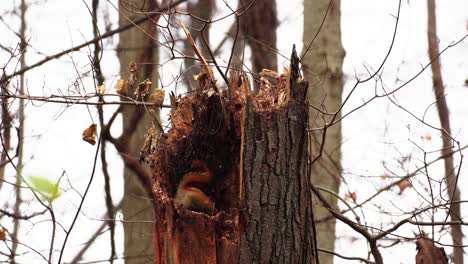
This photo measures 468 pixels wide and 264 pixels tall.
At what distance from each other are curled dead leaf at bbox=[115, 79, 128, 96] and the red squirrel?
1149 mm

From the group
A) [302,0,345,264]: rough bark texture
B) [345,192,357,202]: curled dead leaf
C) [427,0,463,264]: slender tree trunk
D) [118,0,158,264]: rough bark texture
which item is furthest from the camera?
[302,0,345,264]: rough bark texture

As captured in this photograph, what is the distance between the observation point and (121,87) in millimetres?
4234

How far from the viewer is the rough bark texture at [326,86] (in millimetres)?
6441

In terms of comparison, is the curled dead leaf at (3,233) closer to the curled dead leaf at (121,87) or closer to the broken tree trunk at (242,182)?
the curled dead leaf at (121,87)

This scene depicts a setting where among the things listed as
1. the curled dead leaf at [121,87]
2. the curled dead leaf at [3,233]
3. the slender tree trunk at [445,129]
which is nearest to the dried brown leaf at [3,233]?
the curled dead leaf at [3,233]

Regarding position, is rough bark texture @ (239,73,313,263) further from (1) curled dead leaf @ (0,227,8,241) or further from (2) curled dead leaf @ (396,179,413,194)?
(1) curled dead leaf @ (0,227,8,241)

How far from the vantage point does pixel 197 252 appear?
9.89ft

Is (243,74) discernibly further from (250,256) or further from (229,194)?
(250,256)

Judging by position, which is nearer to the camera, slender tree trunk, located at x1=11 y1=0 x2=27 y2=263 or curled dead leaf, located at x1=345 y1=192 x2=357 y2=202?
slender tree trunk, located at x1=11 y1=0 x2=27 y2=263

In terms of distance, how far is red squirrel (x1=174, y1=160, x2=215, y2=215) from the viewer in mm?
3094

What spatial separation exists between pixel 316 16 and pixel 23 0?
345cm

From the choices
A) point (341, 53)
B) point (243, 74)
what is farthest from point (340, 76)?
point (243, 74)

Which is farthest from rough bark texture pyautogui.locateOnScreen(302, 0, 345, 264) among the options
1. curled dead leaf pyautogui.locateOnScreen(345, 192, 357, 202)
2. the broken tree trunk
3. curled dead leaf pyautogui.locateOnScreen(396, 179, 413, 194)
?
the broken tree trunk

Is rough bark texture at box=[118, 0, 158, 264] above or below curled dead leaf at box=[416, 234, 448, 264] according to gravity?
above
